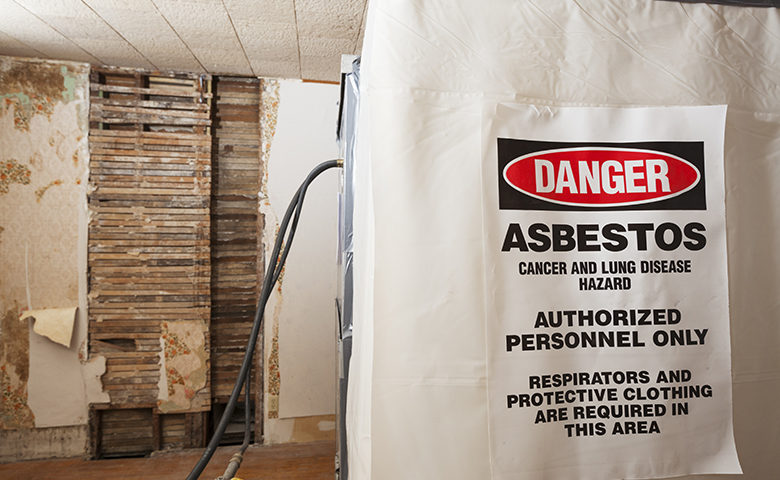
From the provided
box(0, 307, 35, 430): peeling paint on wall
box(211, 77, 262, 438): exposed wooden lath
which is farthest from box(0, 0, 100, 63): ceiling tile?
box(0, 307, 35, 430): peeling paint on wall

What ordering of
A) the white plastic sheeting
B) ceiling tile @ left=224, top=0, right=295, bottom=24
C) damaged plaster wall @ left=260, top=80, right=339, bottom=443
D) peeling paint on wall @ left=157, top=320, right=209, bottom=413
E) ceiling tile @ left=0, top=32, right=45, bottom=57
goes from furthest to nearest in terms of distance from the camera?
damaged plaster wall @ left=260, top=80, right=339, bottom=443, peeling paint on wall @ left=157, top=320, right=209, bottom=413, ceiling tile @ left=0, top=32, right=45, bottom=57, ceiling tile @ left=224, top=0, right=295, bottom=24, the white plastic sheeting

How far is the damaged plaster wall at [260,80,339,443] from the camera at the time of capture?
8.13 feet

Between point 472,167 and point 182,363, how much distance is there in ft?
7.73

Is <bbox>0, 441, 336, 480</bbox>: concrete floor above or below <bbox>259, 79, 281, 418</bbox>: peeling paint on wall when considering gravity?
below

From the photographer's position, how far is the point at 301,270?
2.51m

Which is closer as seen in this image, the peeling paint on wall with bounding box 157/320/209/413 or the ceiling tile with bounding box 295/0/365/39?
the ceiling tile with bounding box 295/0/365/39

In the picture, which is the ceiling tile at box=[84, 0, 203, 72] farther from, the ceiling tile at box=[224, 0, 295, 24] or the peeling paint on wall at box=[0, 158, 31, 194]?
the peeling paint on wall at box=[0, 158, 31, 194]

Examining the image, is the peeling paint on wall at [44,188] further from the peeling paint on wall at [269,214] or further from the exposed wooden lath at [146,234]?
the peeling paint on wall at [269,214]

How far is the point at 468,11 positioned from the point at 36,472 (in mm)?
3015

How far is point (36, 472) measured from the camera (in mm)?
2162

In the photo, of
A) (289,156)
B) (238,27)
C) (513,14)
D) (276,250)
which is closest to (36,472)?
(276,250)

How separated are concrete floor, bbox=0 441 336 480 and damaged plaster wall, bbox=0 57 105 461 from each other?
4.3 inches

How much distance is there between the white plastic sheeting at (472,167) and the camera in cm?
68

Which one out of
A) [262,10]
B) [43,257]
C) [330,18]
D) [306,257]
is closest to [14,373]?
[43,257]
